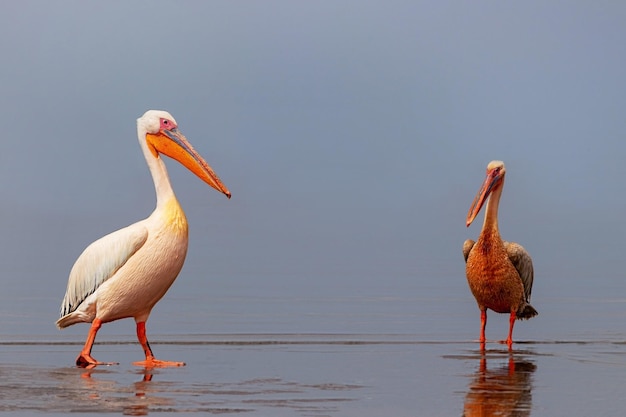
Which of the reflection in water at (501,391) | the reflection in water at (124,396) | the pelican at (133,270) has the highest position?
the pelican at (133,270)

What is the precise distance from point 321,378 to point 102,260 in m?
2.11

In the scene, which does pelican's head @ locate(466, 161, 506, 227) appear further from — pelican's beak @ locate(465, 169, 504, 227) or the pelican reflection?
the pelican reflection

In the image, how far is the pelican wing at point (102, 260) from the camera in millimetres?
9469

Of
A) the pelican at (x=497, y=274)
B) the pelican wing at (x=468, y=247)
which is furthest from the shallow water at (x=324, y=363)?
the pelican wing at (x=468, y=247)

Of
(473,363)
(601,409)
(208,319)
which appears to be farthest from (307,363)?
(208,319)

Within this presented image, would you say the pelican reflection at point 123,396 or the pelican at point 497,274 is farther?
the pelican at point 497,274

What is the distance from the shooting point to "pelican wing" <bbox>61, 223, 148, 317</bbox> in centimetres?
947

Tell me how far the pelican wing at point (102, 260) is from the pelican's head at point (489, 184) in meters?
4.52

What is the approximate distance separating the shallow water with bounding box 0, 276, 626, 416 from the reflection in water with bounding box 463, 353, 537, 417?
0.5 inches

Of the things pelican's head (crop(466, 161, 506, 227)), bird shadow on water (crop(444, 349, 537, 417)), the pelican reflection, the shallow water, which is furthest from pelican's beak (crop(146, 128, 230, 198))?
pelican's head (crop(466, 161, 506, 227))

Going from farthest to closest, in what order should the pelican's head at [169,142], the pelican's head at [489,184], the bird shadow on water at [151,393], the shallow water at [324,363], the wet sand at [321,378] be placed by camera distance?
the pelican's head at [489,184]
the pelican's head at [169,142]
the shallow water at [324,363]
the wet sand at [321,378]
the bird shadow on water at [151,393]

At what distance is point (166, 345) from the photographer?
1127cm

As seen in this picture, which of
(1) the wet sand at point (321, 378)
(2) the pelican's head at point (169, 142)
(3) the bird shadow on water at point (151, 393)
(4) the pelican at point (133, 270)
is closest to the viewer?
(3) the bird shadow on water at point (151, 393)

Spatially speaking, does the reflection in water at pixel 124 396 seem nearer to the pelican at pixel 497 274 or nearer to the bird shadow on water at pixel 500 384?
the bird shadow on water at pixel 500 384
